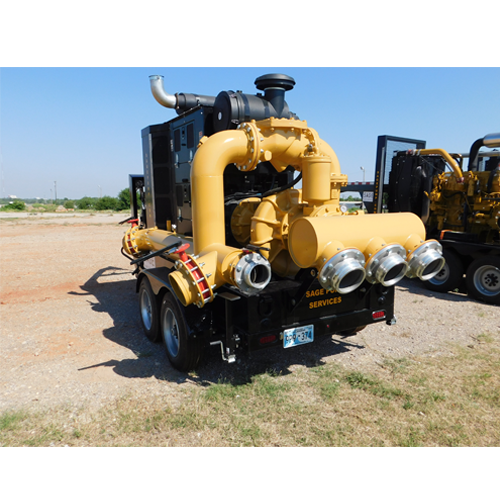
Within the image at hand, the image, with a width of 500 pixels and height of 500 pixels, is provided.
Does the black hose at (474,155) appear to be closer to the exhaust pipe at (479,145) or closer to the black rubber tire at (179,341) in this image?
the exhaust pipe at (479,145)

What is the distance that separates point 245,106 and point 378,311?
9.32 ft

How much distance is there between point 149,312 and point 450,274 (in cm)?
598

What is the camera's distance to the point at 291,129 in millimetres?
4352

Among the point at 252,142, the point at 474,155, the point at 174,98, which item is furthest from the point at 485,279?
the point at 174,98

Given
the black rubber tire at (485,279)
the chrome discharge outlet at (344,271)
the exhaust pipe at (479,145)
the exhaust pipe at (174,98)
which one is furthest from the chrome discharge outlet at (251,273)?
the exhaust pipe at (479,145)

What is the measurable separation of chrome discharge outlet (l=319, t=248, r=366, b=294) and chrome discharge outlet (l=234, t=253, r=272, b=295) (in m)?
0.52

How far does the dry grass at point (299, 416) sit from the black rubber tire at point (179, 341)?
30 centimetres

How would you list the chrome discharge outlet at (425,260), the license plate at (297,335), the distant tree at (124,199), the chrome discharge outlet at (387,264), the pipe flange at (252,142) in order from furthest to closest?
the distant tree at (124,199), the pipe flange at (252,142), the license plate at (297,335), the chrome discharge outlet at (425,260), the chrome discharge outlet at (387,264)

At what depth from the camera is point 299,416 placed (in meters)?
Answer: 3.64

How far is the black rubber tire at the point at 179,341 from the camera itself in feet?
14.0

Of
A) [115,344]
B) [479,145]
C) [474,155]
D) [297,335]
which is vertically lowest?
[115,344]

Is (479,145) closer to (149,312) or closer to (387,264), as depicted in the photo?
(387,264)

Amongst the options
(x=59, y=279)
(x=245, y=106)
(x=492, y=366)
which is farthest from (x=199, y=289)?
(x=59, y=279)

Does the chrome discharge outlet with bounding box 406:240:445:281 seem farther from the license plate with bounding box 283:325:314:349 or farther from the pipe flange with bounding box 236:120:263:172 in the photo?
the pipe flange with bounding box 236:120:263:172
